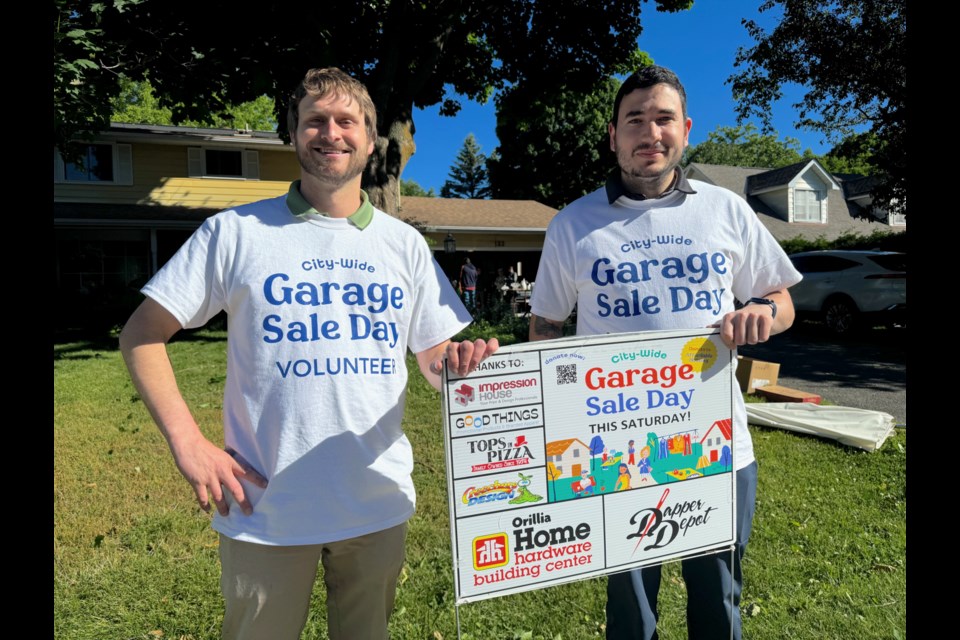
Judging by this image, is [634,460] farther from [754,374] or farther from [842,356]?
[842,356]

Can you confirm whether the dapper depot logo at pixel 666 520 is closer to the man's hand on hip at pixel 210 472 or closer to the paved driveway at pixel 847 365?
the man's hand on hip at pixel 210 472

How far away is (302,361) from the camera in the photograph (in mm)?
1788

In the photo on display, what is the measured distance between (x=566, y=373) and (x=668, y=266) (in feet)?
1.81

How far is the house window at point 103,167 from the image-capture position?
20016 millimetres

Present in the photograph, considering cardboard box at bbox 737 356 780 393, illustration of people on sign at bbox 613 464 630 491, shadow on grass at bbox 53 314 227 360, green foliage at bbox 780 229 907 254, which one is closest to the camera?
illustration of people on sign at bbox 613 464 630 491

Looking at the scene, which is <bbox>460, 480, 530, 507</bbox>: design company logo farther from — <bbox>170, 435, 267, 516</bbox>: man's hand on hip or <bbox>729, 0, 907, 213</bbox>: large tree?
<bbox>729, 0, 907, 213</bbox>: large tree

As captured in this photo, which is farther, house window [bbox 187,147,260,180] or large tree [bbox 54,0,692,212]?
house window [bbox 187,147,260,180]

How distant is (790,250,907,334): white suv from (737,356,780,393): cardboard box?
7.52 m

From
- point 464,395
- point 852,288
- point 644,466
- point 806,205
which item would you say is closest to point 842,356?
point 852,288

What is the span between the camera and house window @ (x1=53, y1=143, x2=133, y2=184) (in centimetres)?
2002

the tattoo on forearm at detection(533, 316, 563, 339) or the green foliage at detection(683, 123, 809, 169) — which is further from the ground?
the green foliage at detection(683, 123, 809, 169)

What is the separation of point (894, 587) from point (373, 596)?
3.25 metres

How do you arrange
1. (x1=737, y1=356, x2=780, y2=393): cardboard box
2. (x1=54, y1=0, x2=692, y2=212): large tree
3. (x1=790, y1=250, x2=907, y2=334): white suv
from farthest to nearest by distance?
(x1=790, y1=250, x2=907, y2=334): white suv, (x1=54, y1=0, x2=692, y2=212): large tree, (x1=737, y1=356, x2=780, y2=393): cardboard box

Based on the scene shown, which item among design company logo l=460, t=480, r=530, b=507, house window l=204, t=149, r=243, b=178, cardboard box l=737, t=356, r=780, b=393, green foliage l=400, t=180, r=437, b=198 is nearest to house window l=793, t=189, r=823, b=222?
house window l=204, t=149, r=243, b=178
